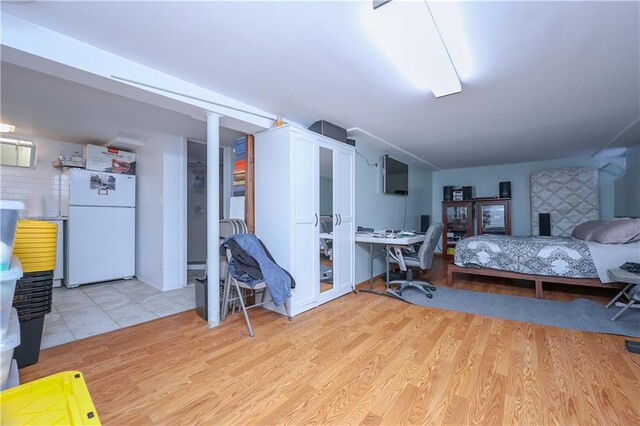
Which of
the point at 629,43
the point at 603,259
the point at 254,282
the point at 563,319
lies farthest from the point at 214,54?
the point at 603,259

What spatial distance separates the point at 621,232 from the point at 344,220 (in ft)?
10.4

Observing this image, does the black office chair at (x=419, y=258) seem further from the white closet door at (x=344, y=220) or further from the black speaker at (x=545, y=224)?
the black speaker at (x=545, y=224)

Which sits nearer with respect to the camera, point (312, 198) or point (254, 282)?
point (254, 282)

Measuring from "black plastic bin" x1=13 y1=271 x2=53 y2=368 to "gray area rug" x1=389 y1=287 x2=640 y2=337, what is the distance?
327 cm

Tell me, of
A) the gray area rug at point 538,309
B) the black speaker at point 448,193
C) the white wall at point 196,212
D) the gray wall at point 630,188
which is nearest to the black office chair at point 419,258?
the gray area rug at point 538,309

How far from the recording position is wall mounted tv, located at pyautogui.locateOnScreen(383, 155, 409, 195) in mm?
4577

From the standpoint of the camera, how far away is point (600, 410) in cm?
140

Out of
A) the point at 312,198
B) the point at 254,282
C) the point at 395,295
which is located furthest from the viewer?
the point at 395,295

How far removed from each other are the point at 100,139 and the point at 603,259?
660 cm

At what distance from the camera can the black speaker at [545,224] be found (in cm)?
543

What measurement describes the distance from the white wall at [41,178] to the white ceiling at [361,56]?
318 cm

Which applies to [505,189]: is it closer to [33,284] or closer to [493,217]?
[493,217]

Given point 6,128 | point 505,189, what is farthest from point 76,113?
point 505,189

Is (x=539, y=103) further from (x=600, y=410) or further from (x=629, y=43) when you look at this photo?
(x=600, y=410)
